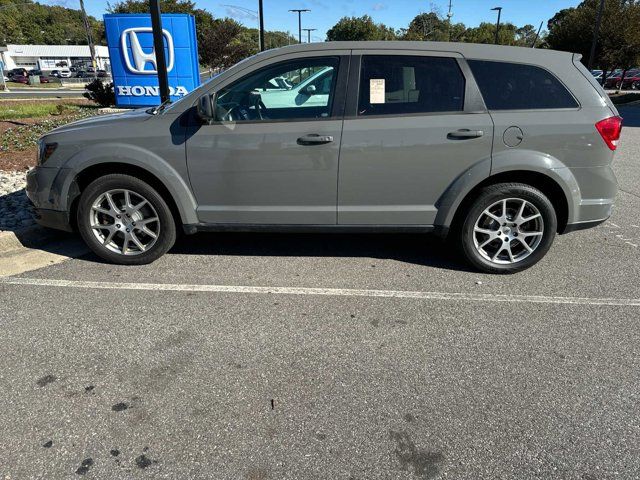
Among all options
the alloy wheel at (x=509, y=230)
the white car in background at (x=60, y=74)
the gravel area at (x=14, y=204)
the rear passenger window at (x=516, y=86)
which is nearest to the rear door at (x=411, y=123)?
the rear passenger window at (x=516, y=86)

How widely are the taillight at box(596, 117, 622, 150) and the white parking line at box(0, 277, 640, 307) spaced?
1.27 m

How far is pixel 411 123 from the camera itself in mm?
3754

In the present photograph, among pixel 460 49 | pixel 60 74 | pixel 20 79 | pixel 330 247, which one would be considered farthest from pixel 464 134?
pixel 60 74

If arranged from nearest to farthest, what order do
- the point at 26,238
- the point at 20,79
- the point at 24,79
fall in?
the point at 26,238, the point at 24,79, the point at 20,79

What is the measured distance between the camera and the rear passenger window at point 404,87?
380 cm

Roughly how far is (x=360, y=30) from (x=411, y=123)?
64.5 meters

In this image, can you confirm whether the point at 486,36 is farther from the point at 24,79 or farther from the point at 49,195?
the point at 49,195

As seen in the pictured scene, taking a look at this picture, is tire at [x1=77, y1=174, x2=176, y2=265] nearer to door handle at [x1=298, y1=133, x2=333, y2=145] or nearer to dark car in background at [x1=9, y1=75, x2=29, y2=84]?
door handle at [x1=298, y1=133, x2=333, y2=145]

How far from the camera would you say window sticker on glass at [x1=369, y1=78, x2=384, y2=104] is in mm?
3799

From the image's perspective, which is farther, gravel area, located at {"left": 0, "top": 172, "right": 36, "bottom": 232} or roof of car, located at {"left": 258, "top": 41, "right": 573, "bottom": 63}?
gravel area, located at {"left": 0, "top": 172, "right": 36, "bottom": 232}

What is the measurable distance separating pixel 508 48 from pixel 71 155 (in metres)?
3.81

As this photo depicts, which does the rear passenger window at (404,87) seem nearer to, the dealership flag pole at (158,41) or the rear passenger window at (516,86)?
the rear passenger window at (516,86)

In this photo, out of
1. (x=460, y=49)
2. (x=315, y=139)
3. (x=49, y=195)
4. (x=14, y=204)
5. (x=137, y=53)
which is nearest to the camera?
(x=315, y=139)

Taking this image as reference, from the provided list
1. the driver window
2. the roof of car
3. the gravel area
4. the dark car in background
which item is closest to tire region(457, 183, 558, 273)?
the roof of car
